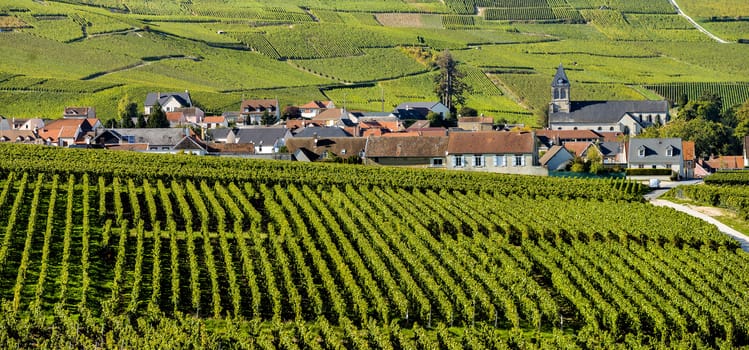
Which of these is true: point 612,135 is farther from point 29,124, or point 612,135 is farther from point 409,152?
point 29,124

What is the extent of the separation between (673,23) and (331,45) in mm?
64150

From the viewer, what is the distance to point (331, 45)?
170250 millimetres

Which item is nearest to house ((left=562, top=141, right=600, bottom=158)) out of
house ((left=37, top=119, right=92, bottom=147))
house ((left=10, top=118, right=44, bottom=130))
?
house ((left=37, top=119, right=92, bottom=147))

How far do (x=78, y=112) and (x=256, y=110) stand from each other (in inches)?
729

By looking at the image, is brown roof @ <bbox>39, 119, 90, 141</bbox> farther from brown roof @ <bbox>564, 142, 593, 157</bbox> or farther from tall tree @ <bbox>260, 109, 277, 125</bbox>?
brown roof @ <bbox>564, 142, 593, 157</bbox>

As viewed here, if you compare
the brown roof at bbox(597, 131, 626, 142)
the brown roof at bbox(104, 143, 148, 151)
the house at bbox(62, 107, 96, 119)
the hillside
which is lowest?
the brown roof at bbox(597, 131, 626, 142)

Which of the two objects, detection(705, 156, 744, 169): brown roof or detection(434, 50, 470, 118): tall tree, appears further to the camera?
detection(434, 50, 470, 118): tall tree

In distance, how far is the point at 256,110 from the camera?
123875 millimetres

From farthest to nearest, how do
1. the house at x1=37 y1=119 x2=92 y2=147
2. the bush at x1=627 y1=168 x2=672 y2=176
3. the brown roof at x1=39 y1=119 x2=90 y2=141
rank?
the brown roof at x1=39 y1=119 x2=90 y2=141 < the house at x1=37 y1=119 x2=92 y2=147 < the bush at x1=627 y1=168 x2=672 y2=176

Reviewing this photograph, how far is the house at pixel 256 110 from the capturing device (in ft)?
396

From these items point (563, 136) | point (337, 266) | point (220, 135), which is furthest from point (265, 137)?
point (337, 266)

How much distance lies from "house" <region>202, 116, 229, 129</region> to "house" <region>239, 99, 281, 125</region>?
2.66 meters

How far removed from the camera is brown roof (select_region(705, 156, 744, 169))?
97.9 m

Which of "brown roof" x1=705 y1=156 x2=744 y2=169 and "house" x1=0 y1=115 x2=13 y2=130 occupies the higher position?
"house" x1=0 y1=115 x2=13 y2=130
